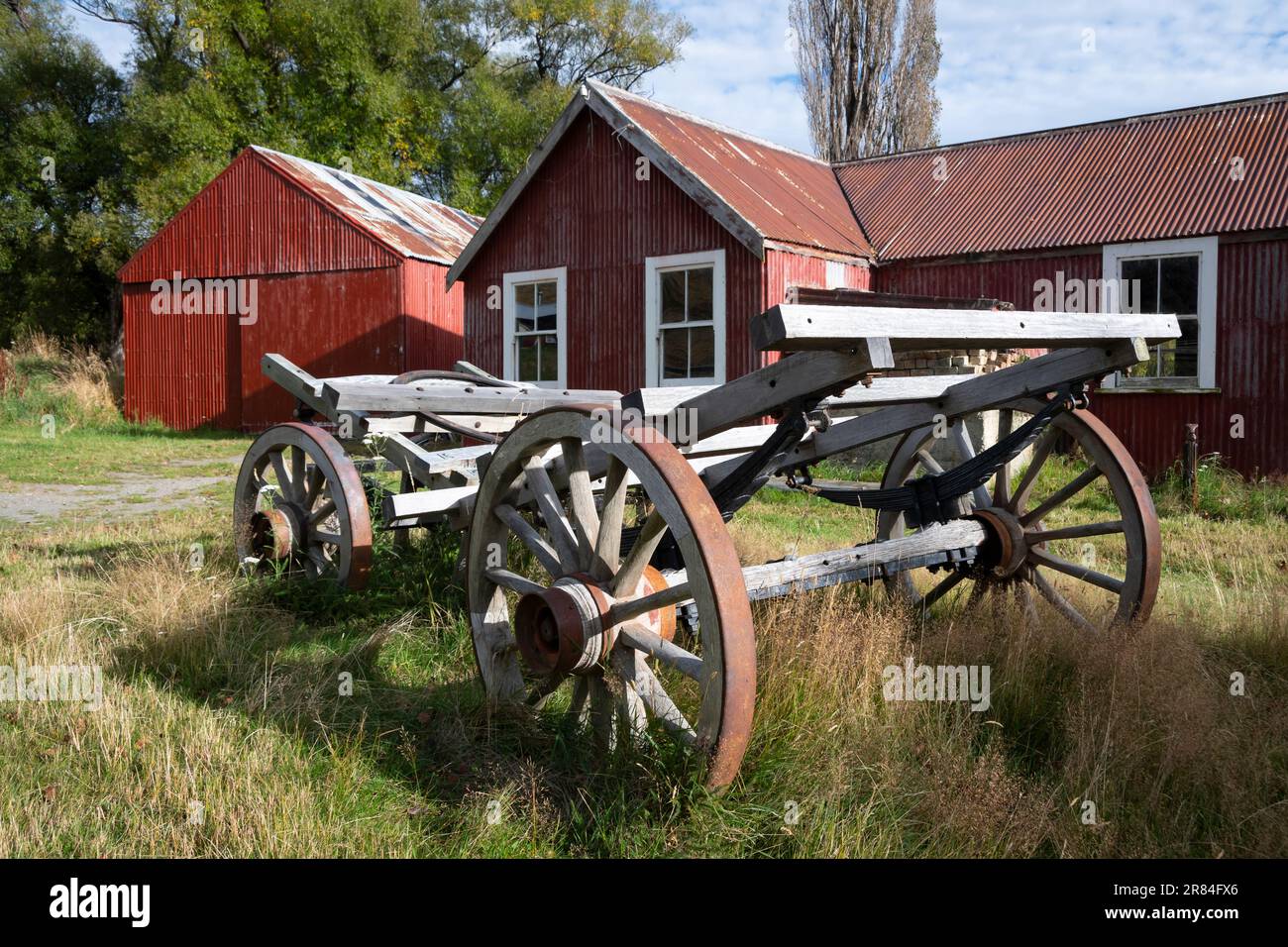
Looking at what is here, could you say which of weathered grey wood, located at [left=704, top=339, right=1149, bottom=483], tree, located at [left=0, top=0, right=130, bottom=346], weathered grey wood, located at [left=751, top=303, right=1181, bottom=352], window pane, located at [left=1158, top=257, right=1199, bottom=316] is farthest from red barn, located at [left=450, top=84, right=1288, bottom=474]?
tree, located at [left=0, top=0, right=130, bottom=346]

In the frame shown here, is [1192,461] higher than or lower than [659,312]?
lower

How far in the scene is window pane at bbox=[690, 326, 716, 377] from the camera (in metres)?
12.9

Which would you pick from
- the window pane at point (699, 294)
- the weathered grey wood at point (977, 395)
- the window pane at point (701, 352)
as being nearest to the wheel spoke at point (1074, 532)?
the weathered grey wood at point (977, 395)

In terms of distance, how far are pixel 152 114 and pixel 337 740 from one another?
2725 cm

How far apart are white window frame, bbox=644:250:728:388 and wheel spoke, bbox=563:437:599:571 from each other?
9.10 meters

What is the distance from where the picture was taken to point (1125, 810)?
305cm

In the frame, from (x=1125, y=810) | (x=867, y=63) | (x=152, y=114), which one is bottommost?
(x=1125, y=810)

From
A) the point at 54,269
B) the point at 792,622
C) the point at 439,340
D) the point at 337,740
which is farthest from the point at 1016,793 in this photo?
the point at 54,269

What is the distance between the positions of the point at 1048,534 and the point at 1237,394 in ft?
29.4

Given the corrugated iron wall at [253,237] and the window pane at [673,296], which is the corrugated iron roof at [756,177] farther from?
the corrugated iron wall at [253,237]

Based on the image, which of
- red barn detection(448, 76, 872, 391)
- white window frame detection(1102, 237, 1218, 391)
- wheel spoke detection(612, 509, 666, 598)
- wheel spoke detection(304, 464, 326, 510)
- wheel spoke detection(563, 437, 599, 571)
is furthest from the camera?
red barn detection(448, 76, 872, 391)

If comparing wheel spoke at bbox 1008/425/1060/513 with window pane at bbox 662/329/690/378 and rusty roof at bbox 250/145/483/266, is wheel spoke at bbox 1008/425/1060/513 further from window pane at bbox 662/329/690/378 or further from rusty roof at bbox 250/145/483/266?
rusty roof at bbox 250/145/483/266

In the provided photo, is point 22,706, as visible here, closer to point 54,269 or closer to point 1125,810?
point 1125,810

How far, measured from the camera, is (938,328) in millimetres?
2930
